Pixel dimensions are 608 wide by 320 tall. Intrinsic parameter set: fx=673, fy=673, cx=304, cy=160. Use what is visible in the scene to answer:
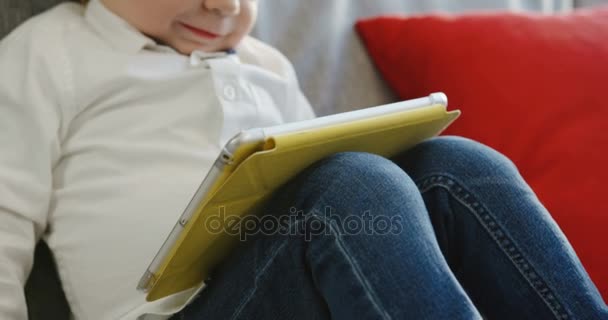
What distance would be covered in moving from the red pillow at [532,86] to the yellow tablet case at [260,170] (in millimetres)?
302

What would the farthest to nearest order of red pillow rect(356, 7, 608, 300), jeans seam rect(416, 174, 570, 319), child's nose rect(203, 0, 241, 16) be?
red pillow rect(356, 7, 608, 300) < child's nose rect(203, 0, 241, 16) < jeans seam rect(416, 174, 570, 319)

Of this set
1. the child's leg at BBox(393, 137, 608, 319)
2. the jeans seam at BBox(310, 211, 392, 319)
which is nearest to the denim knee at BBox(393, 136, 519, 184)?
the child's leg at BBox(393, 137, 608, 319)

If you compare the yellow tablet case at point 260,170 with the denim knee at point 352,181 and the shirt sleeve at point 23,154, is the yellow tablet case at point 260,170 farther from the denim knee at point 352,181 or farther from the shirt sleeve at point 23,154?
the shirt sleeve at point 23,154

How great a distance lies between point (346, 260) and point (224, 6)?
368 millimetres

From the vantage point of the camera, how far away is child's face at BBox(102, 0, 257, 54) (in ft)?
2.59

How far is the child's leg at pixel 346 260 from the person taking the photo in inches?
22.2

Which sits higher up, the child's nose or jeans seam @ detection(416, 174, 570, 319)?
the child's nose

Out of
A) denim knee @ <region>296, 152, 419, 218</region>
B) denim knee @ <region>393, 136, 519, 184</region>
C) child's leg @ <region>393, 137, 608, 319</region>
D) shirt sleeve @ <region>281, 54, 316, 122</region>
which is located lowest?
shirt sleeve @ <region>281, 54, 316, 122</region>

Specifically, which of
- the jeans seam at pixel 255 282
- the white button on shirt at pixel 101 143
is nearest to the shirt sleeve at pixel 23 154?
the white button on shirt at pixel 101 143

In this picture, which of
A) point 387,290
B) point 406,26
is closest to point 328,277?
point 387,290

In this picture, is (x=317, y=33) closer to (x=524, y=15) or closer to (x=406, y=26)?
(x=406, y=26)

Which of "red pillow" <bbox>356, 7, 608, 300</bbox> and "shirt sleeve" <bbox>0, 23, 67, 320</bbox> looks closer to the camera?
"shirt sleeve" <bbox>0, 23, 67, 320</bbox>

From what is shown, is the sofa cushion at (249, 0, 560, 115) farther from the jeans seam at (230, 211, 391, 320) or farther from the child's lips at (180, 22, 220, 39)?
the jeans seam at (230, 211, 391, 320)

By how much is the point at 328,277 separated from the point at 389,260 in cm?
6
